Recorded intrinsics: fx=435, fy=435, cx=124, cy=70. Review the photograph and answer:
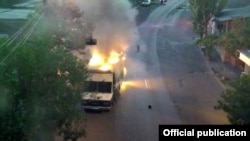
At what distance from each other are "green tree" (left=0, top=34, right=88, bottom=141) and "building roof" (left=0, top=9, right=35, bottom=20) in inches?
328

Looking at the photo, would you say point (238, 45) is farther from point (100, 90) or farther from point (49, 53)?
point (49, 53)

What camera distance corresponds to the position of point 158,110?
2573 cm

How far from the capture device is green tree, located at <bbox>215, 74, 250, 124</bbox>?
15633mm

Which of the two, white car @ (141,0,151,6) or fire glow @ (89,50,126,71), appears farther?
white car @ (141,0,151,6)

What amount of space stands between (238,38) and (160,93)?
6253mm

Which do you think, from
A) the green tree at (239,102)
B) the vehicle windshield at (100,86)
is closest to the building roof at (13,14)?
the vehicle windshield at (100,86)

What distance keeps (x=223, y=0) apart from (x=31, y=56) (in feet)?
94.0

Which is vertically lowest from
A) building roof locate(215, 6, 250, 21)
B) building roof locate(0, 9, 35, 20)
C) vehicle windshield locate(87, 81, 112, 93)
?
vehicle windshield locate(87, 81, 112, 93)

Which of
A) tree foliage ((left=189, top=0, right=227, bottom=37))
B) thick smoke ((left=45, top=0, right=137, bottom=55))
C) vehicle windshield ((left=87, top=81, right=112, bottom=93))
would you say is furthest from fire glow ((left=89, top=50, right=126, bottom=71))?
tree foliage ((left=189, top=0, right=227, bottom=37))

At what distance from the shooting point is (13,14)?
23.1 metres

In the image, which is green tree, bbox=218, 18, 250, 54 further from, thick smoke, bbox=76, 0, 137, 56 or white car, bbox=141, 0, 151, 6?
white car, bbox=141, 0, 151, 6

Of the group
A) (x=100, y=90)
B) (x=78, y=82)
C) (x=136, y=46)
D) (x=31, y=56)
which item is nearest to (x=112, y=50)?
(x=100, y=90)

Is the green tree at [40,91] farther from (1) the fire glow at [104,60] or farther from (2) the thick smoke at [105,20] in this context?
(2) the thick smoke at [105,20]

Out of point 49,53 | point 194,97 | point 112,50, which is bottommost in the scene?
point 194,97
